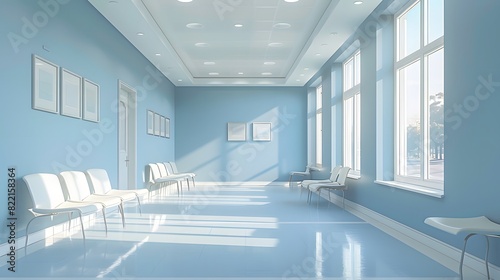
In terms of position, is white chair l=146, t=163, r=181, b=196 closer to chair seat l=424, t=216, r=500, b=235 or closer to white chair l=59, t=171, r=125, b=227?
white chair l=59, t=171, r=125, b=227

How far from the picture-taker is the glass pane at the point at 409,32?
5.51m

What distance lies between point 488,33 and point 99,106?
17.5 ft

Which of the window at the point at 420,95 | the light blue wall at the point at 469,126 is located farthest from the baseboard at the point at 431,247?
the window at the point at 420,95

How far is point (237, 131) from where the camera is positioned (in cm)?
1345

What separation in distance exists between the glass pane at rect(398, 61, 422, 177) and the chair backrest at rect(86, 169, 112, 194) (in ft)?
14.0

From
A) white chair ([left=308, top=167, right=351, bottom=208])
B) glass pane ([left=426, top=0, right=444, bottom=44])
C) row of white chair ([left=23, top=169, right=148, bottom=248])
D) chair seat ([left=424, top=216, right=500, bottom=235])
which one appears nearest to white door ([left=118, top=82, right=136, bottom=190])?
row of white chair ([left=23, top=169, right=148, bottom=248])

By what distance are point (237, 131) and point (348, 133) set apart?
494 centimetres

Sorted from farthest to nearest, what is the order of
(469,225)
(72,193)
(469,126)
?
(72,193), (469,126), (469,225)

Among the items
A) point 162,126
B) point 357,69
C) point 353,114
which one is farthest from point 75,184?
point 162,126

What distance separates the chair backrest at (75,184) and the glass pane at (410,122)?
428 centimetres

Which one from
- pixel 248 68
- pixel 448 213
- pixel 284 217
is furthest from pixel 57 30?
pixel 248 68

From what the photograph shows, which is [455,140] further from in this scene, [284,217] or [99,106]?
[99,106]

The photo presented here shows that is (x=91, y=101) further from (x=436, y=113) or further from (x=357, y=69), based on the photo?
(x=357, y=69)

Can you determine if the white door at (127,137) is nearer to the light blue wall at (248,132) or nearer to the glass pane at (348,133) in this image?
the glass pane at (348,133)
